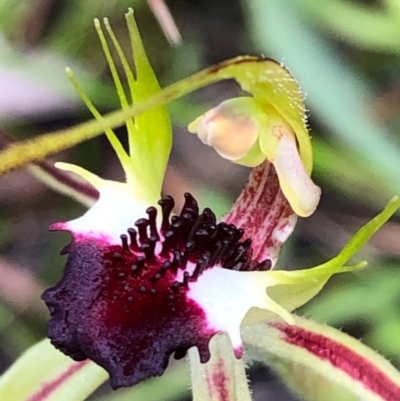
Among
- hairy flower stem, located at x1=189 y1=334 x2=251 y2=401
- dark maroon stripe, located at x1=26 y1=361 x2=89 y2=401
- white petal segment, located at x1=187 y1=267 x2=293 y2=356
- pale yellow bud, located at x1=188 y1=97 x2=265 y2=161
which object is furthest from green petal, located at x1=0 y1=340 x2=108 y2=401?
pale yellow bud, located at x1=188 y1=97 x2=265 y2=161

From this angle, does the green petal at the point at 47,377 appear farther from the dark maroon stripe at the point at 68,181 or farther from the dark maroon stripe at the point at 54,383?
the dark maroon stripe at the point at 68,181

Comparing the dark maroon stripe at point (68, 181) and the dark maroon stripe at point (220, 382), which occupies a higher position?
the dark maroon stripe at point (68, 181)

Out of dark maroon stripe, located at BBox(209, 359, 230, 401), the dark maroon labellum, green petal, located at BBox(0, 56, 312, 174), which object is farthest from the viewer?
dark maroon stripe, located at BBox(209, 359, 230, 401)

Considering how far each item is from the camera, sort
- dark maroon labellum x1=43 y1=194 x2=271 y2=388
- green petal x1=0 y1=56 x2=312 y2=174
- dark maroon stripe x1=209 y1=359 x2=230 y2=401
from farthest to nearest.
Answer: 1. dark maroon stripe x1=209 y1=359 x2=230 y2=401
2. dark maroon labellum x1=43 y1=194 x2=271 y2=388
3. green petal x1=0 y1=56 x2=312 y2=174

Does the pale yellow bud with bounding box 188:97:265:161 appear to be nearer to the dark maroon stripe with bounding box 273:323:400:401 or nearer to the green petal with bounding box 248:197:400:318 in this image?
the green petal with bounding box 248:197:400:318

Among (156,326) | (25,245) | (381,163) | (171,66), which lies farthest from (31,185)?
(156,326)

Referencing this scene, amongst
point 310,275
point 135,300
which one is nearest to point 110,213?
point 135,300

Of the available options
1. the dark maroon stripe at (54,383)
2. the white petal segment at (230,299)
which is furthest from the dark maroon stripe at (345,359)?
the dark maroon stripe at (54,383)
